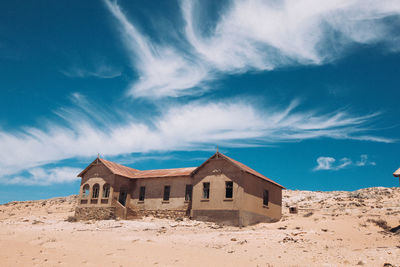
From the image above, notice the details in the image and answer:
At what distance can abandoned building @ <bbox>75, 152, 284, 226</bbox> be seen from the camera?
27.6m

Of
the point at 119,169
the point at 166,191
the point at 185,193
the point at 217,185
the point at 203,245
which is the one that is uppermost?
the point at 119,169

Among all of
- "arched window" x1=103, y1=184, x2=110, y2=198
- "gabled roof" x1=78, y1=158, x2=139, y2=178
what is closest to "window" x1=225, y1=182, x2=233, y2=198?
"gabled roof" x1=78, y1=158, x2=139, y2=178

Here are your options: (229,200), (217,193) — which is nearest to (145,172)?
(217,193)

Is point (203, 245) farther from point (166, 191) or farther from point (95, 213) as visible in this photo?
point (95, 213)

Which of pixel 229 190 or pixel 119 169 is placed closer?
pixel 229 190

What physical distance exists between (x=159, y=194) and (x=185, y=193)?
276 cm

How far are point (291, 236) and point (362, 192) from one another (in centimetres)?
3321

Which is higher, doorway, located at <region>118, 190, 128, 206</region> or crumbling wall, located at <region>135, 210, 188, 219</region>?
doorway, located at <region>118, 190, 128, 206</region>

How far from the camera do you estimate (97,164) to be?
113 ft

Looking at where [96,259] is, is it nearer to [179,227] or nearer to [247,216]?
[179,227]

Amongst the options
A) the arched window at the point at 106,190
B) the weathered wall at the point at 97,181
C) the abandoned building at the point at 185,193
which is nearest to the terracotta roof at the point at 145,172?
the abandoned building at the point at 185,193

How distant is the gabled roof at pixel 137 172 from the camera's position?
32.1 meters

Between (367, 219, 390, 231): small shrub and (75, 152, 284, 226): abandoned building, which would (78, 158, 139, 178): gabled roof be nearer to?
(75, 152, 284, 226): abandoned building

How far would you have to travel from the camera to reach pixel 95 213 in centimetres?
3306
